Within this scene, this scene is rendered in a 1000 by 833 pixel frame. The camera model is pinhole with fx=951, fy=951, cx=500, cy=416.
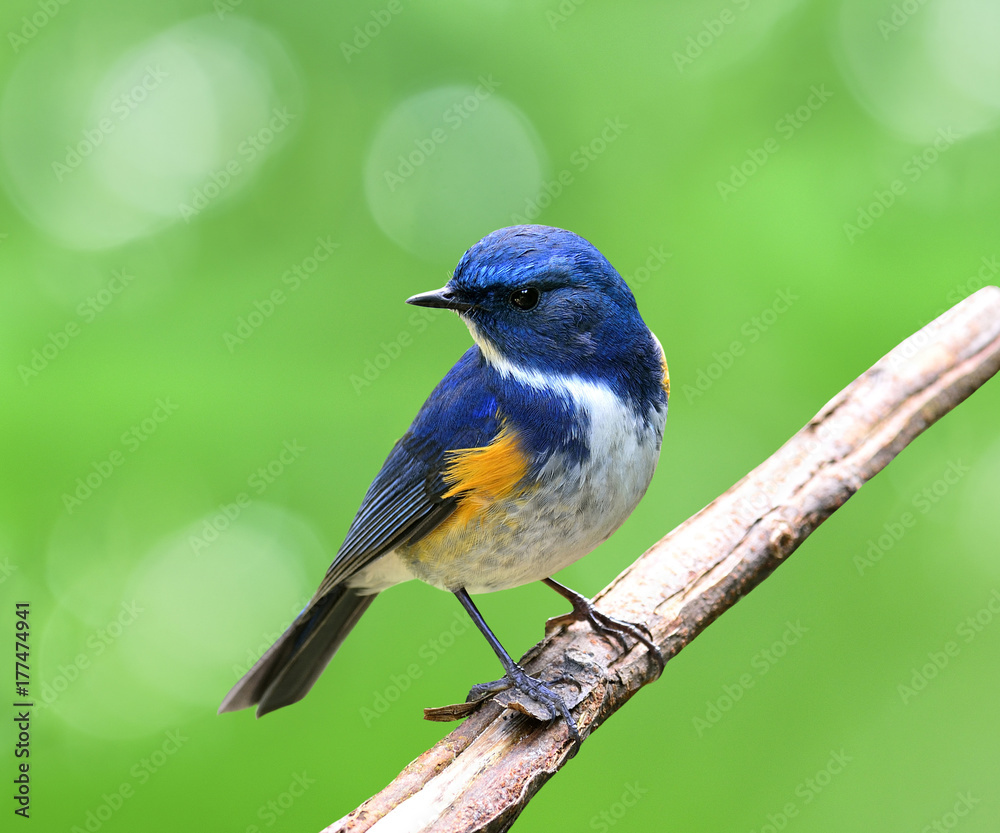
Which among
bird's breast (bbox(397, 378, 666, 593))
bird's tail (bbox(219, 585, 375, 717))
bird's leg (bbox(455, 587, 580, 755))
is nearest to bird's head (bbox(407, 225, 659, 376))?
bird's breast (bbox(397, 378, 666, 593))

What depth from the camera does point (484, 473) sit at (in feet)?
9.74

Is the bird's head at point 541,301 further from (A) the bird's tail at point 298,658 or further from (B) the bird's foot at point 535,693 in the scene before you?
(A) the bird's tail at point 298,658

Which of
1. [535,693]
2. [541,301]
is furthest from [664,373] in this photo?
[535,693]

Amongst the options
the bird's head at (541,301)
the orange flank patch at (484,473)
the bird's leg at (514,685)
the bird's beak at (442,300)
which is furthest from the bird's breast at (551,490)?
the bird's beak at (442,300)

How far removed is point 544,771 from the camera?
286 centimetres

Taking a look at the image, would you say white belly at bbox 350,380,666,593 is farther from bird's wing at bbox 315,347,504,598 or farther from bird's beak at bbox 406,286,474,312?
bird's beak at bbox 406,286,474,312

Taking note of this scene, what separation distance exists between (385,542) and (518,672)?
630 millimetres

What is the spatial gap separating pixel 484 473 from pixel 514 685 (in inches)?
28.6

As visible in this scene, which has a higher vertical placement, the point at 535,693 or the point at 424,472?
the point at 424,472

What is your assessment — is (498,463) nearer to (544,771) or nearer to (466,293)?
(466,293)

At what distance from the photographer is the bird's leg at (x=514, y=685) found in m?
3.02

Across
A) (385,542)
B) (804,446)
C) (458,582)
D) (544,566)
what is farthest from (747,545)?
(385,542)

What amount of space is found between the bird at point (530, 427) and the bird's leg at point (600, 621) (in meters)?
0.39

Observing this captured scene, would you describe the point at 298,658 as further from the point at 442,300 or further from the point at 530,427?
the point at 442,300
